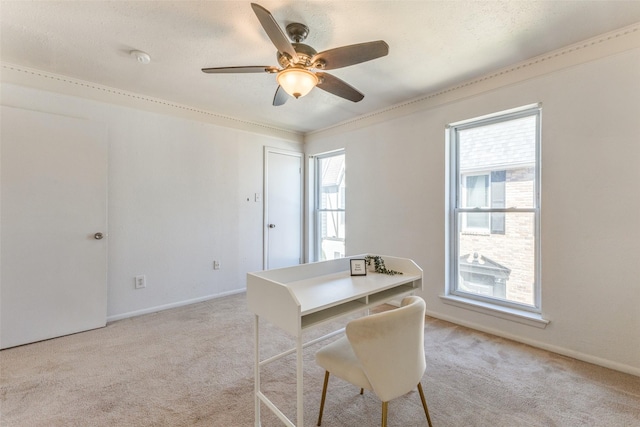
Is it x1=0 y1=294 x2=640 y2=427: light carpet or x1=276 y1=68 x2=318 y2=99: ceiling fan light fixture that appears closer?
x1=0 y1=294 x2=640 y2=427: light carpet

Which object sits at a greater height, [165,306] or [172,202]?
[172,202]

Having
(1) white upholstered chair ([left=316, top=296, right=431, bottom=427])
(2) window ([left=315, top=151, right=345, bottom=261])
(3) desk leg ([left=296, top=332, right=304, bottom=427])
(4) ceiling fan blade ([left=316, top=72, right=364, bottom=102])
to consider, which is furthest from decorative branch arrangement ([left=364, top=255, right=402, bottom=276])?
(2) window ([left=315, top=151, right=345, bottom=261])

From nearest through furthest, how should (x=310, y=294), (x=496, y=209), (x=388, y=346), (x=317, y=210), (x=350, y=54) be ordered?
(x=388, y=346) → (x=310, y=294) → (x=350, y=54) → (x=496, y=209) → (x=317, y=210)

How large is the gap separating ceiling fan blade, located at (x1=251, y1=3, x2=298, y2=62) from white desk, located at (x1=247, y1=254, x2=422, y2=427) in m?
1.32

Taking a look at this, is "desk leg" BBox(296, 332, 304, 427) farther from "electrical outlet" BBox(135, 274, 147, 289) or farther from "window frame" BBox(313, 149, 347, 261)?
"window frame" BBox(313, 149, 347, 261)

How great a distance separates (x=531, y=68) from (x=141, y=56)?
336 cm

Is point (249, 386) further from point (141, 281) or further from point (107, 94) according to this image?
point (107, 94)

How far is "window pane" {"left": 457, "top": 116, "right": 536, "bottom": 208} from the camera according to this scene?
8.63ft

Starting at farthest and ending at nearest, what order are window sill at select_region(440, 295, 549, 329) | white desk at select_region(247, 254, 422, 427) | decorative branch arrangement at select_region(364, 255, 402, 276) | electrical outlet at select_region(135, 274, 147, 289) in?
electrical outlet at select_region(135, 274, 147, 289) → window sill at select_region(440, 295, 549, 329) → decorative branch arrangement at select_region(364, 255, 402, 276) → white desk at select_region(247, 254, 422, 427)

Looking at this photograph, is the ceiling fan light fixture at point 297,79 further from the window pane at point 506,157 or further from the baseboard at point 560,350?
the baseboard at point 560,350

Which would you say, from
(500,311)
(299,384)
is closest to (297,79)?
(299,384)

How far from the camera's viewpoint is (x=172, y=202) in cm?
355

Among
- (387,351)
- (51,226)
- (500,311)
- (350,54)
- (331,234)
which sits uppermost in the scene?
(350,54)

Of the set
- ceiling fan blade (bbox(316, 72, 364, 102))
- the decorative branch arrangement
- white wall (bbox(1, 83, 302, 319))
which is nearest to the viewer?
ceiling fan blade (bbox(316, 72, 364, 102))
